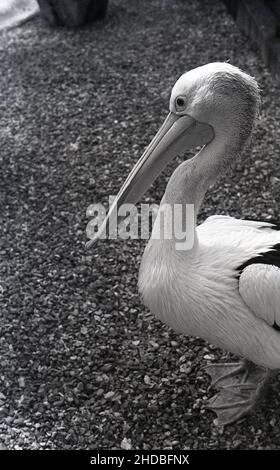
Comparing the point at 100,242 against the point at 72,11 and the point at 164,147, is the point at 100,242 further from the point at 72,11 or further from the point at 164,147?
A: the point at 72,11

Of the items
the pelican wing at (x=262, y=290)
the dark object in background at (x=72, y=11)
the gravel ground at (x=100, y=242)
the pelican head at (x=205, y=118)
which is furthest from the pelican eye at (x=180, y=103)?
the dark object in background at (x=72, y=11)

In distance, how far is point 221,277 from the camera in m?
2.03

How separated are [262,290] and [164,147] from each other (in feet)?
1.83

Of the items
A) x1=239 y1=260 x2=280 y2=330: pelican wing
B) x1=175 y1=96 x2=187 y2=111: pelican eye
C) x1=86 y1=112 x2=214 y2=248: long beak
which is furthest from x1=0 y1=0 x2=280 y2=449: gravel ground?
x1=175 y1=96 x2=187 y2=111: pelican eye

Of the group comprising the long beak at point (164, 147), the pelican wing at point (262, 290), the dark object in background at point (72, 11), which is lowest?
the dark object in background at point (72, 11)

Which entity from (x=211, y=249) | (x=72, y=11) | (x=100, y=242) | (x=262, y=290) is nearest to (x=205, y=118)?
(x=211, y=249)

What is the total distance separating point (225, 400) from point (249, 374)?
0.61 feet

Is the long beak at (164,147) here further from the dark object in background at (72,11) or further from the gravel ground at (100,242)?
the dark object in background at (72,11)

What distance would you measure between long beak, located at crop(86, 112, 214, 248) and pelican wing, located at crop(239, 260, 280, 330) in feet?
1.44

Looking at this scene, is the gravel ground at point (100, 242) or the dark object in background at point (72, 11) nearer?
the gravel ground at point (100, 242)

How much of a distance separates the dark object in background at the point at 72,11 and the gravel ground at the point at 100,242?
106 millimetres

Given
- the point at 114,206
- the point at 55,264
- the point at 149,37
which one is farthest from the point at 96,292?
the point at 149,37

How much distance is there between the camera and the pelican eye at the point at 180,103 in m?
1.94

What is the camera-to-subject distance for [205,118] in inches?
76.8
